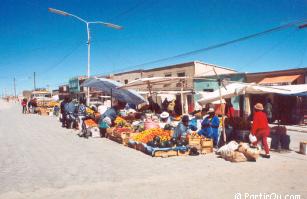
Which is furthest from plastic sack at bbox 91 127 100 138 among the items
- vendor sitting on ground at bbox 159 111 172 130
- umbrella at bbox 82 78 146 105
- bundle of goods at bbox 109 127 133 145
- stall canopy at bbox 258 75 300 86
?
stall canopy at bbox 258 75 300 86

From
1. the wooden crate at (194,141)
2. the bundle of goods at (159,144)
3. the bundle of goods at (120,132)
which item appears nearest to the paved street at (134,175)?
the bundle of goods at (159,144)

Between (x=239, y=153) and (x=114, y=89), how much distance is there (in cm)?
1079

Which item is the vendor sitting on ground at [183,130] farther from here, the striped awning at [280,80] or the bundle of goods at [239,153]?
the striped awning at [280,80]

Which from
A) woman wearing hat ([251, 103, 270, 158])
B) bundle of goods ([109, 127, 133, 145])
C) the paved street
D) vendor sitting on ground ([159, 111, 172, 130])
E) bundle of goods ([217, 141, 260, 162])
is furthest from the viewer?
vendor sitting on ground ([159, 111, 172, 130])

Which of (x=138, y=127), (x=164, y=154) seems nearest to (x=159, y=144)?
A: (x=164, y=154)

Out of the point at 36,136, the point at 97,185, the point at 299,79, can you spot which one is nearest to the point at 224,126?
the point at 97,185

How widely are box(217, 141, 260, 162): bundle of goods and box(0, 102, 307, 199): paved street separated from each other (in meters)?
0.25

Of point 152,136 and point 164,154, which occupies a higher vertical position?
point 152,136

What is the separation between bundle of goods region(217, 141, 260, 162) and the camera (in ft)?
29.7

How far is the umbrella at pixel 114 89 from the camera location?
55.8 feet

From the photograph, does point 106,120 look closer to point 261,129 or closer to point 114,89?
point 114,89

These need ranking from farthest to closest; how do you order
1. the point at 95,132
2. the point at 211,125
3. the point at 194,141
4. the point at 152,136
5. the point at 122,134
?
the point at 95,132 → the point at 122,134 → the point at 211,125 → the point at 152,136 → the point at 194,141

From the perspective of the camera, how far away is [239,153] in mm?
9148

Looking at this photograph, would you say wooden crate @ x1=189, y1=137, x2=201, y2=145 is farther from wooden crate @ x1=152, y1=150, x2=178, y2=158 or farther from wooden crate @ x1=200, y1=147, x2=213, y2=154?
wooden crate @ x1=152, y1=150, x2=178, y2=158
